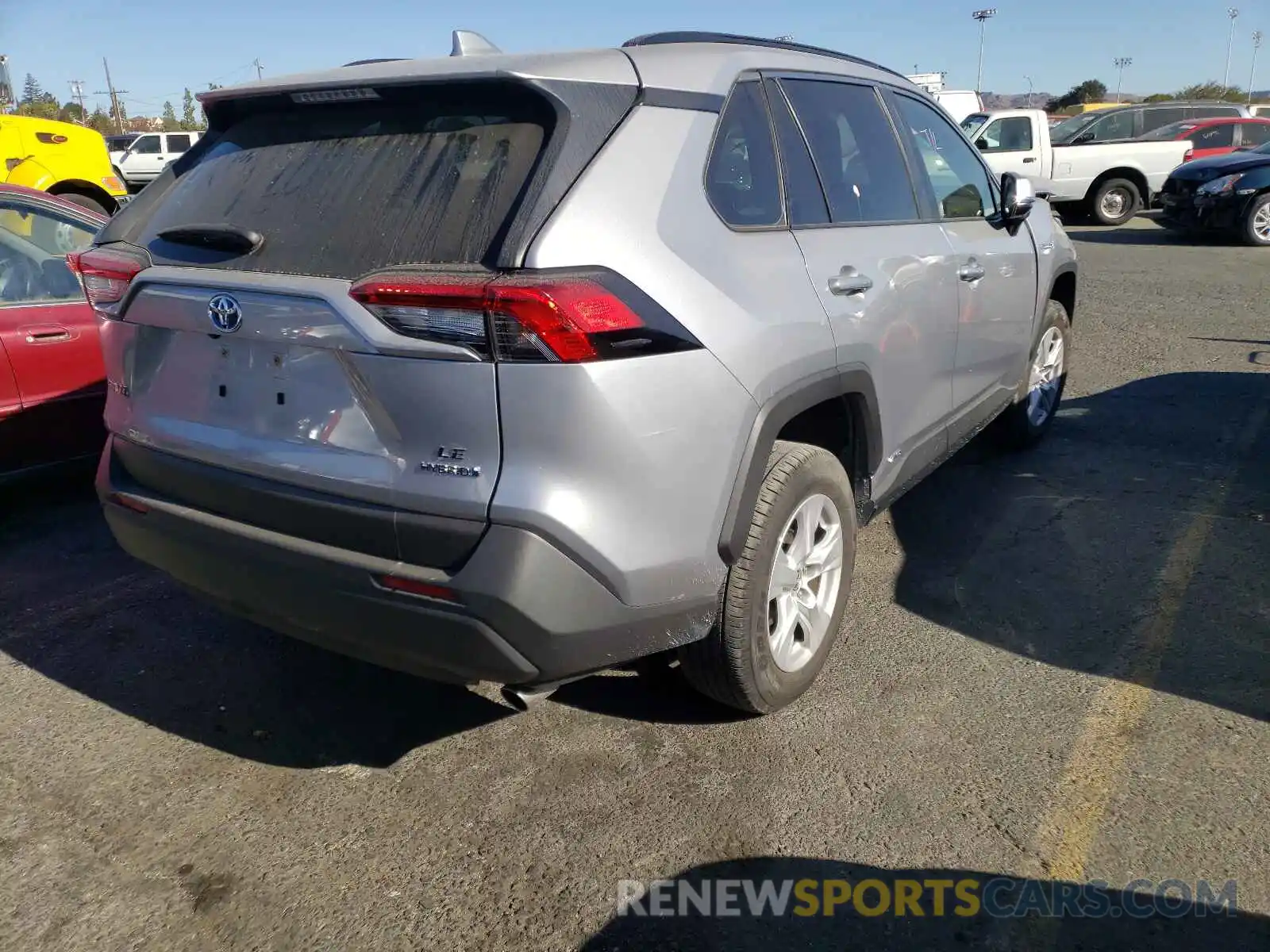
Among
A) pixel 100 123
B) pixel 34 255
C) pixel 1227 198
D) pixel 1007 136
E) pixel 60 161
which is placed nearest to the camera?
pixel 34 255

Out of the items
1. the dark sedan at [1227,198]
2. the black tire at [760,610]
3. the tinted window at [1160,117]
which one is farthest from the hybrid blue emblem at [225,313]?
the tinted window at [1160,117]

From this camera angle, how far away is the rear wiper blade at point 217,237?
254 centimetres

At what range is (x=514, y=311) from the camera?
2137 millimetres

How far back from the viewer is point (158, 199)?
2.97 m

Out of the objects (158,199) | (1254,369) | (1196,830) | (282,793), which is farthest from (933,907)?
(1254,369)

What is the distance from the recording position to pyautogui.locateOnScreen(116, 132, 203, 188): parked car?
28.0 m

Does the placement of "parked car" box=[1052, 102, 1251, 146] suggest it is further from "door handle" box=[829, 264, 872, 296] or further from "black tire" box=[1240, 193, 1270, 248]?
"door handle" box=[829, 264, 872, 296]

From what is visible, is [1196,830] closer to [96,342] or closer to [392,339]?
[392,339]

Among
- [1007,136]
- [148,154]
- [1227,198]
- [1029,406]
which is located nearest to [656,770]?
[1029,406]

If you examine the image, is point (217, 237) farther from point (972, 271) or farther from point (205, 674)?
point (972, 271)

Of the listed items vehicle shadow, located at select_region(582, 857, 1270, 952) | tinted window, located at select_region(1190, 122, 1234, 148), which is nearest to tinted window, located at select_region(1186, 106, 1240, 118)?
tinted window, located at select_region(1190, 122, 1234, 148)

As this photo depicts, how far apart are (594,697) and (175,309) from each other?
1692 mm

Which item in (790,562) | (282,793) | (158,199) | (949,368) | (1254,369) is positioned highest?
(158,199)

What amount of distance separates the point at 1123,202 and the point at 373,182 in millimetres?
17347
